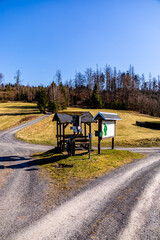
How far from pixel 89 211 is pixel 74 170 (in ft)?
15.8

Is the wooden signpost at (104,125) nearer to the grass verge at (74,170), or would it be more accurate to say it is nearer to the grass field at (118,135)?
the grass verge at (74,170)

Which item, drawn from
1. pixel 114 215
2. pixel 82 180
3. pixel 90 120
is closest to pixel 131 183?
pixel 82 180

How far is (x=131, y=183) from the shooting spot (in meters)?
8.91

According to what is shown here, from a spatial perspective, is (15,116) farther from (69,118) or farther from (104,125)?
(104,125)

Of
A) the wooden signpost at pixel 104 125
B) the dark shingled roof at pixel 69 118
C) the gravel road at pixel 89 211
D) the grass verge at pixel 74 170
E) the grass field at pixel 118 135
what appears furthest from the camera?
the grass field at pixel 118 135

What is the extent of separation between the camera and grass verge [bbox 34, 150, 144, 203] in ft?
26.9

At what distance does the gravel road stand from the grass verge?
645 millimetres

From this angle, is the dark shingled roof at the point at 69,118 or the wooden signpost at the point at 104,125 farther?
the dark shingled roof at the point at 69,118

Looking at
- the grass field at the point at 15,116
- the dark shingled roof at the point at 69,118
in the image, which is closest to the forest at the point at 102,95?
the grass field at the point at 15,116

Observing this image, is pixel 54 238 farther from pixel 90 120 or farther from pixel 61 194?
pixel 90 120

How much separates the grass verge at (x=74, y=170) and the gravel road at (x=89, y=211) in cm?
65

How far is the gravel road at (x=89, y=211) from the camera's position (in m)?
4.97

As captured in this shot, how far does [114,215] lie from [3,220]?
3.97 meters

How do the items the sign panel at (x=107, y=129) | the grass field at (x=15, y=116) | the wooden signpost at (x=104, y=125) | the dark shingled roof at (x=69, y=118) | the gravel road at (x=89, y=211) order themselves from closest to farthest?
the gravel road at (x=89, y=211) → the wooden signpost at (x=104, y=125) → the sign panel at (x=107, y=129) → the dark shingled roof at (x=69, y=118) → the grass field at (x=15, y=116)
